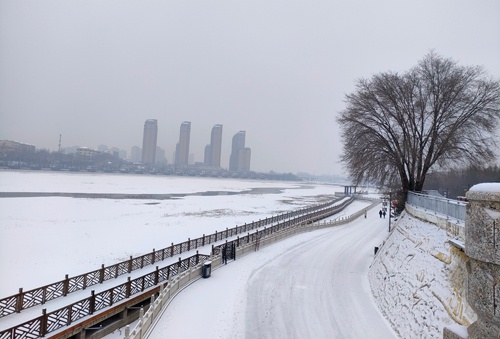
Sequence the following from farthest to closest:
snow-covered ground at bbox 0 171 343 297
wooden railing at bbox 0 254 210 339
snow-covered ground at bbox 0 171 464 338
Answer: snow-covered ground at bbox 0 171 343 297 < snow-covered ground at bbox 0 171 464 338 < wooden railing at bbox 0 254 210 339

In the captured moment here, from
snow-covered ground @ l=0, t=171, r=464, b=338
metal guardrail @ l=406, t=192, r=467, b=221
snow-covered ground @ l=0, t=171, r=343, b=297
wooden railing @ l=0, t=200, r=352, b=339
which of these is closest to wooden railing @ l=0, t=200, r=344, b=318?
wooden railing @ l=0, t=200, r=352, b=339

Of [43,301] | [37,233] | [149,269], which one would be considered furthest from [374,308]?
[37,233]

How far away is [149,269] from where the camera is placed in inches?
744

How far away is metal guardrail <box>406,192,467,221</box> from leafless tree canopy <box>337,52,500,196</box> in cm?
771

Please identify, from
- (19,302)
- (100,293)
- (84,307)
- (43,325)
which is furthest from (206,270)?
(19,302)

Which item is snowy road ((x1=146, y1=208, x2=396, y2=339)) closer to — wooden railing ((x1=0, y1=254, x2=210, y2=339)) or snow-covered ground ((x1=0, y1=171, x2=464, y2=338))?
snow-covered ground ((x1=0, y1=171, x2=464, y2=338))

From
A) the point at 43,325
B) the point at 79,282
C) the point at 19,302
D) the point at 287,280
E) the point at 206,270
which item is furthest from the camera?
the point at 206,270

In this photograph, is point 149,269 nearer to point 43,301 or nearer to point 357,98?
point 43,301

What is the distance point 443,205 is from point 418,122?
14.7m

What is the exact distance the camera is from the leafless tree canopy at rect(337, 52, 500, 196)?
22.6 m

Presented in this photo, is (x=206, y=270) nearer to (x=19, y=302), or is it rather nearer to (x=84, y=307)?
(x=84, y=307)

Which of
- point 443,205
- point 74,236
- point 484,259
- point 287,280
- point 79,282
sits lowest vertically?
point 74,236

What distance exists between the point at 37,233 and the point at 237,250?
2036 centimetres

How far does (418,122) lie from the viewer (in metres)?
25.4
